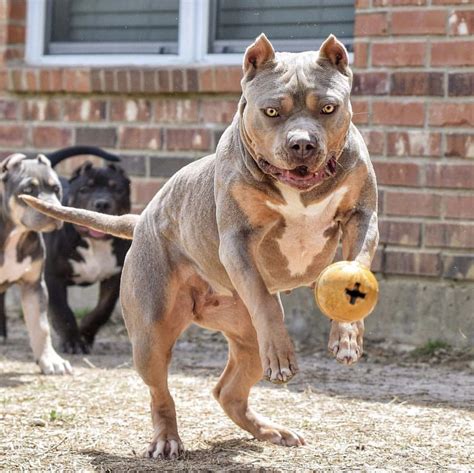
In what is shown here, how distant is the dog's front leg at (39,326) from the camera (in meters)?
7.85

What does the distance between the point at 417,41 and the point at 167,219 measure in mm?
3320

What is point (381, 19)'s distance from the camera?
831 cm

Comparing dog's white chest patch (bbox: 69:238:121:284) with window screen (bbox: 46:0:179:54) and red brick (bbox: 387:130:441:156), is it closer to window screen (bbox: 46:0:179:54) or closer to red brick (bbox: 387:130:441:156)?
window screen (bbox: 46:0:179:54)

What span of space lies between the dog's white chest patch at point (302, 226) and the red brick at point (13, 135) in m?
5.05

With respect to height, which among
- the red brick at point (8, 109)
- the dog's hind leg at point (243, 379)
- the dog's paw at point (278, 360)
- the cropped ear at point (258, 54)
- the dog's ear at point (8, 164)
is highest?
the cropped ear at point (258, 54)

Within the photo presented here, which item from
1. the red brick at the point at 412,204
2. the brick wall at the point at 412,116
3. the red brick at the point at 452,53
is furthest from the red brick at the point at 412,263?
the red brick at the point at 452,53

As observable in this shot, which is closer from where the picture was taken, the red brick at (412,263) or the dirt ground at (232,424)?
the dirt ground at (232,424)

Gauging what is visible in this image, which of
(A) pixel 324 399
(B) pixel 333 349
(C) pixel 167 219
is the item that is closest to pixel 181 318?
(C) pixel 167 219

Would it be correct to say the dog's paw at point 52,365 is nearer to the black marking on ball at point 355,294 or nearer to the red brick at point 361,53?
the red brick at point 361,53

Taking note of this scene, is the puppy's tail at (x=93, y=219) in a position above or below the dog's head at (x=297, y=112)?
below

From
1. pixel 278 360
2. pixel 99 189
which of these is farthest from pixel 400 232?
pixel 278 360

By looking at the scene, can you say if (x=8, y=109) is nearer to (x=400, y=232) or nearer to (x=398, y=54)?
(x=398, y=54)

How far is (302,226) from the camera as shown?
5.09 metres

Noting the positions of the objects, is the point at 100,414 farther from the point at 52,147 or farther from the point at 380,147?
the point at 52,147
